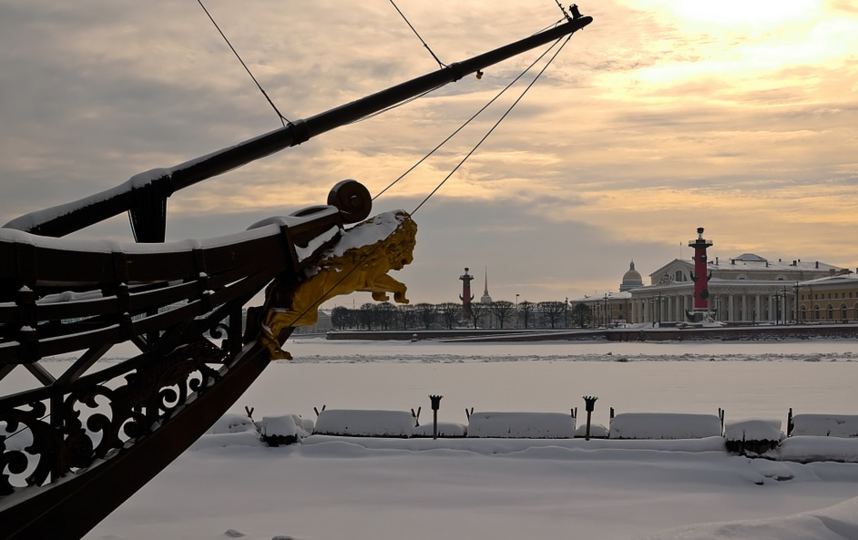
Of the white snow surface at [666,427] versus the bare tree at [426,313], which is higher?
the bare tree at [426,313]

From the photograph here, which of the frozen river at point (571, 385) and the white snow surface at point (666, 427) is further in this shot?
the frozen river at point (571, 385)

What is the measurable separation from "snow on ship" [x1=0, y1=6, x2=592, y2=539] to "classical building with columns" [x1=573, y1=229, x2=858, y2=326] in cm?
7379

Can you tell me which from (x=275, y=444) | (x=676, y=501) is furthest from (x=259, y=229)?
(x=275, y=444)

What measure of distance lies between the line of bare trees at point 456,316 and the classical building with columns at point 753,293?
6.02 m

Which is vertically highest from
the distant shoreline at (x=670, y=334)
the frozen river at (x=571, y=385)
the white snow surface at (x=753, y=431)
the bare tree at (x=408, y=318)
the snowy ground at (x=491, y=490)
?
the bare tree at (x=408, y=318)

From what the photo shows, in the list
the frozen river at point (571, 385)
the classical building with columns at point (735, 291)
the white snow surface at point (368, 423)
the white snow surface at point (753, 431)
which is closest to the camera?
the white snow surface at point (753, 431)

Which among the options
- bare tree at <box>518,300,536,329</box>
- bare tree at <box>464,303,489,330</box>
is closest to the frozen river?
bare tree at <box>464,303,489,330</box>

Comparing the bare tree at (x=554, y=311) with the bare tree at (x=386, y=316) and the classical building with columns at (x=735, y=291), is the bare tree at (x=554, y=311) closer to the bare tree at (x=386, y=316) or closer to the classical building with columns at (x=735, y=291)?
the classical building with columns at (x=735, y=291)

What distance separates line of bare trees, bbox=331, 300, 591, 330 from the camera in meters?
91.1

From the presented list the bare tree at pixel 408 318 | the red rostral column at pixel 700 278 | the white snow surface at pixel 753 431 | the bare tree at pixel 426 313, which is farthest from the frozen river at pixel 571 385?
the bare tree at pixel 408 318

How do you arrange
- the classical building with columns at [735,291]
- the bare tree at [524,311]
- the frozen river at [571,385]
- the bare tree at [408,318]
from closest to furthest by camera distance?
the frozen river at [571,385], the classical building with columns at [735,291], the bare tree at [408,318], the bare tree at [524,311]

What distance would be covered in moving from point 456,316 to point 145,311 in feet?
301

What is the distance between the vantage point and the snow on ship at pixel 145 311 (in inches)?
165

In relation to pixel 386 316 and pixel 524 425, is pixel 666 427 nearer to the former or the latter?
pixel 524 425
